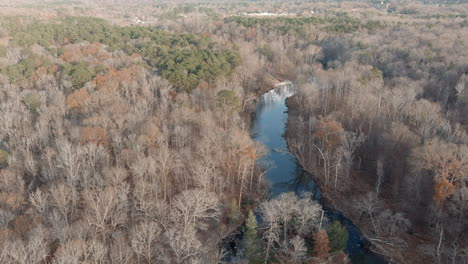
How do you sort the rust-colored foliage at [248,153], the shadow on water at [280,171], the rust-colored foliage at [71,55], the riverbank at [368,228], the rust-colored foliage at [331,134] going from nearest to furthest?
the riverbank at [368,228]
the shadow on water at [280,171]
the rust-colored foliage at [248,153]
the rust-colored foliage at [331,134]
the rust-colored foliage at [71,55]

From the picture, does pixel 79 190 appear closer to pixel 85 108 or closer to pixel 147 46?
pixel 85 108

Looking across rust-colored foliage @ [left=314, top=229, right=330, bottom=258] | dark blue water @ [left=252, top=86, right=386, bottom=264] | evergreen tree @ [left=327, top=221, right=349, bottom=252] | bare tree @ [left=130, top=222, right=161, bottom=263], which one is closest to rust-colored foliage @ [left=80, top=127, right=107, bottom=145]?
bare tree @ [left=130, top=222, right=161, bottom=263]

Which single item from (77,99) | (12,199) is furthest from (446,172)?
(77,99)

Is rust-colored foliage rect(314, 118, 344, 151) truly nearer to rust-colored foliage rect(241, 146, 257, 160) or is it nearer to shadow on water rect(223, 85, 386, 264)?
shadow on water rect(223, 85, 386, 264)

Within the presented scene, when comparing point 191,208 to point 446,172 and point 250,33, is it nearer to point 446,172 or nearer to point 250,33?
point 446,172

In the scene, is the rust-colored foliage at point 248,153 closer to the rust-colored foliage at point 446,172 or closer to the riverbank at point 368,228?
the riverbank at point 368,228

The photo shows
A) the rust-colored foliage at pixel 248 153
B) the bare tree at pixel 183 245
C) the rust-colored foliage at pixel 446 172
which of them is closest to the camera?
the bare tree at pixel 183 245

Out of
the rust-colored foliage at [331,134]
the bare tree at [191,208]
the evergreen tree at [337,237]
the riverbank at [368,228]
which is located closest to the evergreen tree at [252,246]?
the bare tree at [191,208]

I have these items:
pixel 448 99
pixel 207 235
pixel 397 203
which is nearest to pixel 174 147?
pixel 207 235
